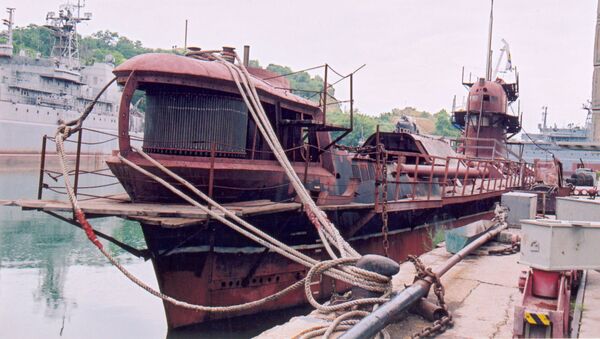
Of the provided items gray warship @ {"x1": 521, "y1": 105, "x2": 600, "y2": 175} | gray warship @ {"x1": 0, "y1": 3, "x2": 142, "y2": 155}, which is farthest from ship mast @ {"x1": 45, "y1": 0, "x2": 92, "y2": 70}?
gray warship @ {"x1": 521, "y1": 105, "x2": 600, "y2": 175}

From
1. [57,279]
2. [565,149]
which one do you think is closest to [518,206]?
[57,279]

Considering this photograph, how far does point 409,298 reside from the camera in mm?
5082

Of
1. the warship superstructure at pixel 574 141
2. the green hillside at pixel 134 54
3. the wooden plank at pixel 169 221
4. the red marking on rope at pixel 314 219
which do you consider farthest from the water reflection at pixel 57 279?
the green hillside at pixel 134 54

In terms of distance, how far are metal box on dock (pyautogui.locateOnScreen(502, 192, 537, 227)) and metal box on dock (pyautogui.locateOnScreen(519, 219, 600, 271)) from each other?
5.69 m

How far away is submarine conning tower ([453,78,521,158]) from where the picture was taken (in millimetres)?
25297

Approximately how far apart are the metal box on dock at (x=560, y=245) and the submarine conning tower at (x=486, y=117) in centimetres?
2072

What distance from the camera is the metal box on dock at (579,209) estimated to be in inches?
276

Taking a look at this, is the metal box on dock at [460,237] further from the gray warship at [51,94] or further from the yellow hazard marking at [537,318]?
the gray warship at [51,94]

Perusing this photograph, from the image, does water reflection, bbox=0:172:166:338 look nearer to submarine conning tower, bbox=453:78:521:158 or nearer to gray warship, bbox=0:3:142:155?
submarine conning tower, bbox=453:78:521:158

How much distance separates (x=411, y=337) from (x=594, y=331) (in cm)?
155

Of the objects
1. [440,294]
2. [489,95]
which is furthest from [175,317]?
[489,95]

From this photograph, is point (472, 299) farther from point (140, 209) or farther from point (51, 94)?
point (51, 94)

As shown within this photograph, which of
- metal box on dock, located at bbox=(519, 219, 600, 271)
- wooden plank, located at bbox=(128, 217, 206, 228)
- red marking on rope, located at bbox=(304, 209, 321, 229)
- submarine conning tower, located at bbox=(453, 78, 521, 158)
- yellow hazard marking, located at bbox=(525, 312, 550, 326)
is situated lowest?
yellow hazard marking, located at bbox=(525, 312, 550, 326)

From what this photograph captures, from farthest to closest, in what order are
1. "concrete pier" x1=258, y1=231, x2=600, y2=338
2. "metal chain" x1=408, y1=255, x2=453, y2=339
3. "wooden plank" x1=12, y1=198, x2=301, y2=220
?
"wooden plank" x1=12, y1=198, x2=301, y2=220 → "concrete pier" x1=258, y1=231, x2=600, y2=338 → "metal chain" x1=408, y1=255, x2=453, y2=339
